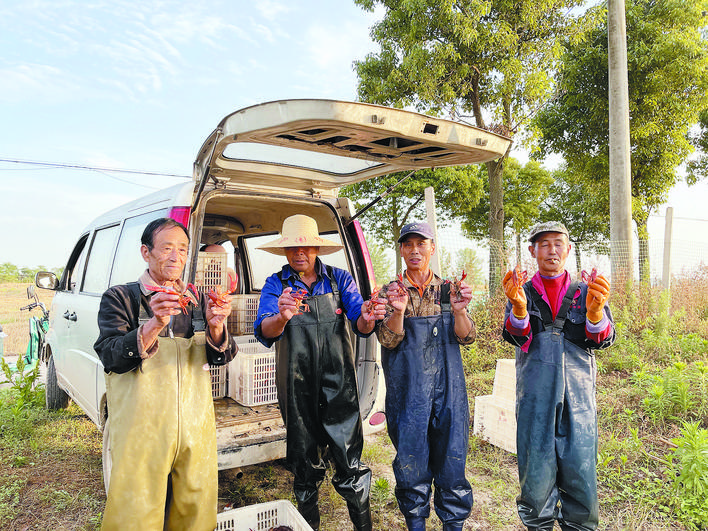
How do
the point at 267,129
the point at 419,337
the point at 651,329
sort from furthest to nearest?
the point at 651,329
the point at 419,337
the point at 267,129

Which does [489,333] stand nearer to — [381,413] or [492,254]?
[492,254]

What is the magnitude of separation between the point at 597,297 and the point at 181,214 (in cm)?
246

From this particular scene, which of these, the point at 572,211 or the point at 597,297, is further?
the point at 572,211

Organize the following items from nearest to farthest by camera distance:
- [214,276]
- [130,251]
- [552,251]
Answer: [552,251]
[130,251]
[214,276]

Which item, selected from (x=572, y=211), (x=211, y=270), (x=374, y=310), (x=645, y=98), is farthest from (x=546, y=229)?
(x=572, y=211)

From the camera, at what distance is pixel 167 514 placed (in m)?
2.04

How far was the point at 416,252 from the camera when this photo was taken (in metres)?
2.65

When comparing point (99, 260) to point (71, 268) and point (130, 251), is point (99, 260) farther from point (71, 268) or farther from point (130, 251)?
point (71, 268)

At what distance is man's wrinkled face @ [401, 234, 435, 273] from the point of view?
2.65 metres

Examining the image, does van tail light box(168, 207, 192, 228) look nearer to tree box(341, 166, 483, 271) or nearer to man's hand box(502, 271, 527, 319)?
man's hand box(502, 271, 527, 319)

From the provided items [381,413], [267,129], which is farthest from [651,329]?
[267,129]

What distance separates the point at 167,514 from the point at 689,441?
11.6 ft

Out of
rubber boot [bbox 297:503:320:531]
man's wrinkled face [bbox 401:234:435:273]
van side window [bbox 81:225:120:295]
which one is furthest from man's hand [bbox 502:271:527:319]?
van side window [bbox 81:225:120:295]

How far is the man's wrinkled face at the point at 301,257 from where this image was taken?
2797mm
